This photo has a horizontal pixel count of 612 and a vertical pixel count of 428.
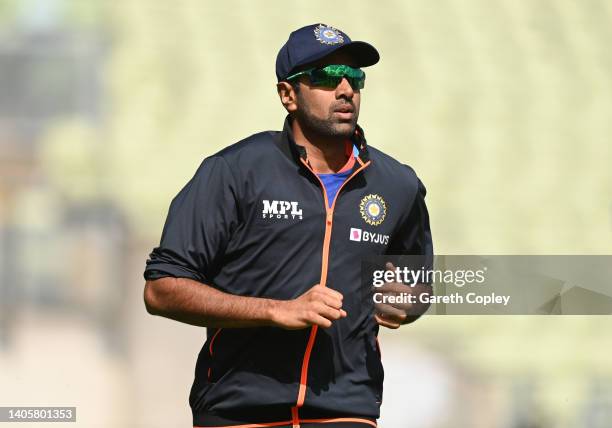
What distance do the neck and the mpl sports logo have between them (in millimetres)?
173

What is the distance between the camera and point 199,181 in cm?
266

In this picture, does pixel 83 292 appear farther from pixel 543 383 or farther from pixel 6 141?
pixel 543 383

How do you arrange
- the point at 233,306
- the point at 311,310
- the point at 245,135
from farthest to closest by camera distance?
1. the point at 245,135
2. the point at 233,306
3. the point at 311,310

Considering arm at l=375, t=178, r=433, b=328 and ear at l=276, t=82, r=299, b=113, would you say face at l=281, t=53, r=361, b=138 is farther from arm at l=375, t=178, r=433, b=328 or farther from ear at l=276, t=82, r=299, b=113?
arm at l=375, t=178, r=433, b=328

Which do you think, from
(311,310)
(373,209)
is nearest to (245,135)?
(373,209)

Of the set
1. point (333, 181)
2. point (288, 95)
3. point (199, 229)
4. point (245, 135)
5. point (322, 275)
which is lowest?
point (322, 275)

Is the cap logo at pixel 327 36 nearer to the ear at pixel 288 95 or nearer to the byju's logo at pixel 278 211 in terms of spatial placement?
the ear at pixel 288 95

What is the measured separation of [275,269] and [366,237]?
0.79 ft

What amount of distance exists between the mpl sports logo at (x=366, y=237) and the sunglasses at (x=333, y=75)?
34cm

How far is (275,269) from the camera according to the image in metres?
2.64

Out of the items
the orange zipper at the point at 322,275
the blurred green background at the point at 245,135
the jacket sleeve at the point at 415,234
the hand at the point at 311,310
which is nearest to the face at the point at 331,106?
the orange zipper at the point at 322,275

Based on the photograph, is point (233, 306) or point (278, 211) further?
point (278, 211)

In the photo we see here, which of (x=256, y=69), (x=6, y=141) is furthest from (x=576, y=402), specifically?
(x=6, y=141)

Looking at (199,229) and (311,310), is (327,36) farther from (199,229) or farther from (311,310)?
(311,310)
